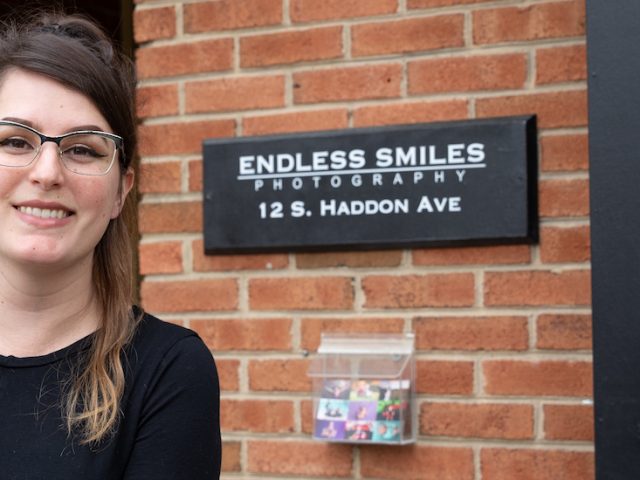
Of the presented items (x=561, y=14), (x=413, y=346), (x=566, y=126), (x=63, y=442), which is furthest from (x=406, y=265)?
(x=63, y=442)

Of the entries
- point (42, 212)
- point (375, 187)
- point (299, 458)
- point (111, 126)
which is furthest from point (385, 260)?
point (42, 212)

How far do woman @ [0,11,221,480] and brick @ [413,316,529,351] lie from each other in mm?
996

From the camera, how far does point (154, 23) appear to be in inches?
121

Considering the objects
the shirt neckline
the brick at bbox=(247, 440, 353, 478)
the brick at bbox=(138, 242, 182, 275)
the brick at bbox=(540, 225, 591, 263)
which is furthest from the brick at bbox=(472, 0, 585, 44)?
the shirt neckline

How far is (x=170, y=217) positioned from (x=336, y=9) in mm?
794

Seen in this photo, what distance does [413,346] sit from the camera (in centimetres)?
273

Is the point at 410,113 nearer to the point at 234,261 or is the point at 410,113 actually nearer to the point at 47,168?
the point at 234,261

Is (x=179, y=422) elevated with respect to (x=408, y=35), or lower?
lower

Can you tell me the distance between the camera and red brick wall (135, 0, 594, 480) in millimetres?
2615

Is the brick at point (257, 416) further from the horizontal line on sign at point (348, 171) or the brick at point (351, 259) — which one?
the horizontal line on sign at point (348, 171)

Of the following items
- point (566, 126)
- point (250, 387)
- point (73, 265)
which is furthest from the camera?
point (250, 387)

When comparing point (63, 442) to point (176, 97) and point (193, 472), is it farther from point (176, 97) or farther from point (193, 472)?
point (176, 97)

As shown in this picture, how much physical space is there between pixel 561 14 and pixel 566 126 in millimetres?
297

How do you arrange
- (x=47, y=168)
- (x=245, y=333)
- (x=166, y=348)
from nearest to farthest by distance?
(x=47, y=168) → (x=166, y=348) → (x=245, y=333)
